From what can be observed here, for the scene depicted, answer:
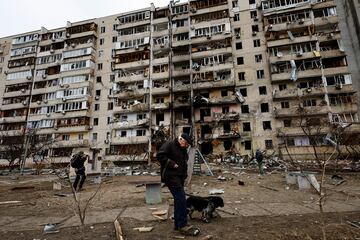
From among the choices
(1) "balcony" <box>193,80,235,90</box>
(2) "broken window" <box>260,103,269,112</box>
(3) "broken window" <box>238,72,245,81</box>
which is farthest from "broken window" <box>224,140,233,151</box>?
(3) "broken window" <box>238,72,245,81</box>

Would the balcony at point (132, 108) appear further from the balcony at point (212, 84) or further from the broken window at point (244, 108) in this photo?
the broken window at point (244, 108)

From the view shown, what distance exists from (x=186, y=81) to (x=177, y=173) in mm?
34400

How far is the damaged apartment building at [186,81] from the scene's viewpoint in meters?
33.5

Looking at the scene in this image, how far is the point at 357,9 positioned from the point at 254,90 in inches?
1389

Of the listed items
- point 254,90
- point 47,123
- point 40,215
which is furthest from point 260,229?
point 47,123

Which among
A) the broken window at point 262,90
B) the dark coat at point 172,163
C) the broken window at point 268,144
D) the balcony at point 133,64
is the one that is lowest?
the dark coat at point 172,163

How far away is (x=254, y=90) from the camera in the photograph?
35.8 m

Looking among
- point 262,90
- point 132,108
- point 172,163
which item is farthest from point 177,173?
point 132,108

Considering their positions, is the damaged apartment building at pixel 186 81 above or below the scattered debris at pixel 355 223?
above

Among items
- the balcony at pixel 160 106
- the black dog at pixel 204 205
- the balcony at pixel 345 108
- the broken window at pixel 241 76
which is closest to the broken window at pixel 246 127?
the broken window at pixel 241 76

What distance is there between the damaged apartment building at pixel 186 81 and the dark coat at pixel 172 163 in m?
27.3

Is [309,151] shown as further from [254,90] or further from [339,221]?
[339,221]

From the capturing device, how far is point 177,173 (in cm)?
503

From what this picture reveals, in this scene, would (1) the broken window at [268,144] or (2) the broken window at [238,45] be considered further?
(2) the broken window at [238,45]
